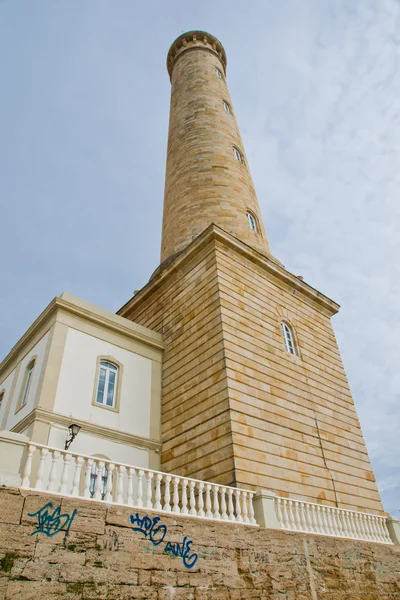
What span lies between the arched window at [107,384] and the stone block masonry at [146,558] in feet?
17.3

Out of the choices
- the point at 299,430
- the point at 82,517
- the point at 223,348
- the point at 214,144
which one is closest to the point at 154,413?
the point at 223,348

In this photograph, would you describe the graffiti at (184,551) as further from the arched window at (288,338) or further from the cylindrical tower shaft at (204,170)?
the cylindrical tower shaft at (204,170)

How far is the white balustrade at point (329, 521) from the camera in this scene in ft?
28.2

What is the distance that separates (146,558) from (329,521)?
4.92 metres

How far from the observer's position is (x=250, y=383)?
1105 centimetres

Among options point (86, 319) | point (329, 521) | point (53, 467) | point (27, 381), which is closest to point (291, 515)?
point (329, 521)

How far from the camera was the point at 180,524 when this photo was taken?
22.0 feet

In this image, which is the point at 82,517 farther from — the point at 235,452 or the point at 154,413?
the point at 154,413

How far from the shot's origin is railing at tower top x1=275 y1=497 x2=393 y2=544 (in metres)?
8.58

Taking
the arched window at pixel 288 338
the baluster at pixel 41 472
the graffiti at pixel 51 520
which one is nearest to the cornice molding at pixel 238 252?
the arched window at pixel 288 338

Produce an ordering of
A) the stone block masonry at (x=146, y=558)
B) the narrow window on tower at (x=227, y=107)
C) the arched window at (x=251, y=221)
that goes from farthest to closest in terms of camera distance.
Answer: the narrow window on tower at (x=227, y=107), the arched window at (x=251, y=221), the stone block masonry at (x=146, y=558)

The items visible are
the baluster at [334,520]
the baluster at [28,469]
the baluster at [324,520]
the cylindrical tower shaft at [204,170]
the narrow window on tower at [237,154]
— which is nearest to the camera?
the baluster at [28,469]

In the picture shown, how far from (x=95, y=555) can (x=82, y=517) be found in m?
0.49

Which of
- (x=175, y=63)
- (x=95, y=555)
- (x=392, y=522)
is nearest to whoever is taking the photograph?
(x=95, y=555)
